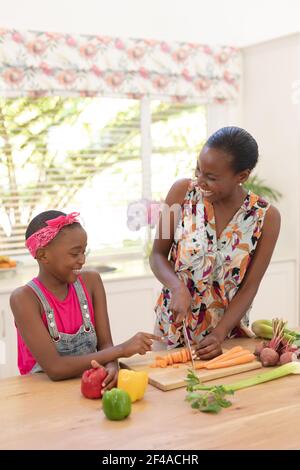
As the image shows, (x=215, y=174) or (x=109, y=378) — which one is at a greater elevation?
(x=215, y=174)

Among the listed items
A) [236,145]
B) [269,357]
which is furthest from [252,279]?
[236,145]

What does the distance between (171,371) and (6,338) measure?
5.74 feet

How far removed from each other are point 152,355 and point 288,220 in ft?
8.73

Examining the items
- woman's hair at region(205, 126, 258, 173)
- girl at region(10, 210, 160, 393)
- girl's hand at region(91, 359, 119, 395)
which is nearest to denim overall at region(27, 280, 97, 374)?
girl at region(10, 210, 160, 393)

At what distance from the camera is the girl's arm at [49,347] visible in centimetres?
172

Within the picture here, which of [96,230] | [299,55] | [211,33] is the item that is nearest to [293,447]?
[96,230]

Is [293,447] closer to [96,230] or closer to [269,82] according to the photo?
[96,230]

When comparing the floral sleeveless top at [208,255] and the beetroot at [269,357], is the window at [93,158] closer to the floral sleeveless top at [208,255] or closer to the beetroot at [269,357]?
the floral sleeveless top at [208,255]

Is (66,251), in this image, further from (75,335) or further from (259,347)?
(259,347)

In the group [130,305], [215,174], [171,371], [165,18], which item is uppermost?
[165,18]

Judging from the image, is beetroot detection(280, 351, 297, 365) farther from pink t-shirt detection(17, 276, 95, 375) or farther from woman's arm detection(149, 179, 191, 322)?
pink t-shirt detection(17, 276, 95, 375)

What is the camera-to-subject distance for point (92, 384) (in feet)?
5.14

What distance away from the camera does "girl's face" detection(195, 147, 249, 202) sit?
1.92m

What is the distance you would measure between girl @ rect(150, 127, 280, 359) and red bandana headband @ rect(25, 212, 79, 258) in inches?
15.8
